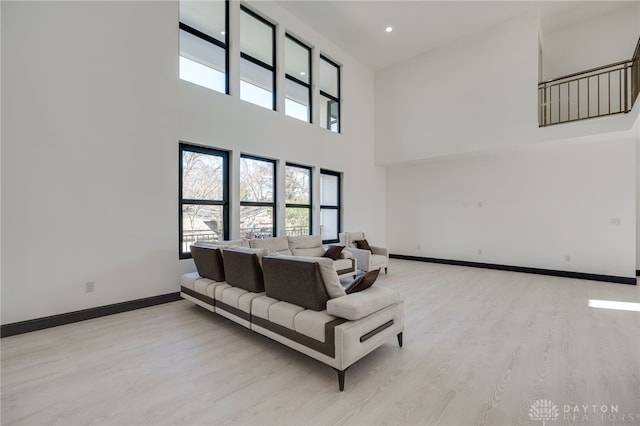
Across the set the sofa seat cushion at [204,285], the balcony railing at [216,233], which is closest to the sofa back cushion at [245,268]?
the sofa seat cushion at [204,285]

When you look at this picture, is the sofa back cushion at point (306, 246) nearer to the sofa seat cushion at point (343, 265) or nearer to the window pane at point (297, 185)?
the sofa seat cushion at point (343, 265)

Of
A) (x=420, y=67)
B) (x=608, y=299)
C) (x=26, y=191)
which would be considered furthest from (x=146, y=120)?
(x=608, y=299)

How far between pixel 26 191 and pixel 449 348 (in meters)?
4.71

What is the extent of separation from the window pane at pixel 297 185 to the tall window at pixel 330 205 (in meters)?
0.51

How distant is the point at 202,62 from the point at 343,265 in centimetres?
432

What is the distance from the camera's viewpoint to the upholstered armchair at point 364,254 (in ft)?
19.4

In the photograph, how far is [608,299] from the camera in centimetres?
437

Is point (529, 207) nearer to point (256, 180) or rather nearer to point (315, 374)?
point (256, 180)

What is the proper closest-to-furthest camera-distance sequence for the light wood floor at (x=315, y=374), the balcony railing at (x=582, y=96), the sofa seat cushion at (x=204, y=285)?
the light wood floor at (x=315, y=374), the sofa seat cushion at (x=204, y=285), the balcony railing at (x=582, y=96)

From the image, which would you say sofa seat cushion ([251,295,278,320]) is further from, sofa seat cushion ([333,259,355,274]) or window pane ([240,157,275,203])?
window pane ([240,157,275,203])

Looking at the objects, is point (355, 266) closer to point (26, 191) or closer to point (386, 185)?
point (386, 185)

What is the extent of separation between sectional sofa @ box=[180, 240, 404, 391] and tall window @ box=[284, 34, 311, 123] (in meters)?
4.20

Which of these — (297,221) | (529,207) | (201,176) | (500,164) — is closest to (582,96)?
(500,164)

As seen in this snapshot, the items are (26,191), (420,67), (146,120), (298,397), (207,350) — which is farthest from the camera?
Result: (420,67)
